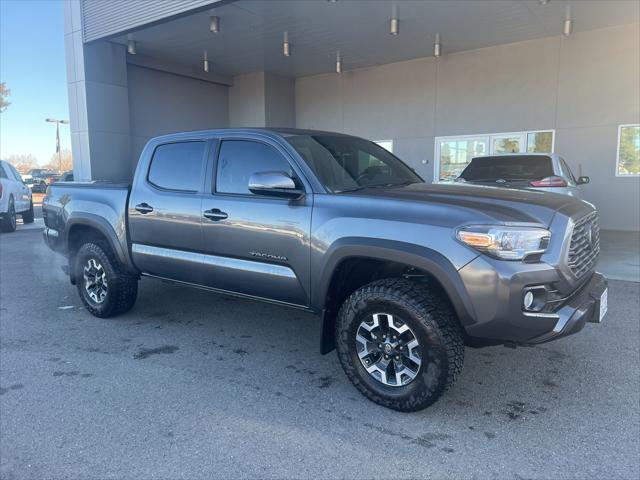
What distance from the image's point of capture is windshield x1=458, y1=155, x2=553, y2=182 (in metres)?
7.98

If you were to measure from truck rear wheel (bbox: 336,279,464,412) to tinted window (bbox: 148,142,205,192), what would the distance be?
→ 1985 millimetres

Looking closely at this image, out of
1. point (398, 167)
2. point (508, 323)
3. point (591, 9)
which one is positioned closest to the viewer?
point (508, 323)

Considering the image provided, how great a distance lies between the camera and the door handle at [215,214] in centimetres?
405

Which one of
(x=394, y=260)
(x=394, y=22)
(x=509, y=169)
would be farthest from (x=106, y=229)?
(x=394, y=22)

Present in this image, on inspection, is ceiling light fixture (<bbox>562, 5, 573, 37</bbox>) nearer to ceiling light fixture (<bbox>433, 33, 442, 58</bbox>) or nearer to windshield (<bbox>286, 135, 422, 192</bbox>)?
ceiling light fixture (<bbox>433, 33, 442, 58</bbox>)

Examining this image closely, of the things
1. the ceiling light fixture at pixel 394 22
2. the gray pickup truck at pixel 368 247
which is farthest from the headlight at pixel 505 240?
the ceiling light fixture at pixel 394 22

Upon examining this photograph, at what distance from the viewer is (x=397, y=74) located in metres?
15.4

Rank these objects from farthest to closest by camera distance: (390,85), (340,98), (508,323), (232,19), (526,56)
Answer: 1. (340,98)
2. (390,85)
3. (526,56)
4. (232,19)
5. (508,323)

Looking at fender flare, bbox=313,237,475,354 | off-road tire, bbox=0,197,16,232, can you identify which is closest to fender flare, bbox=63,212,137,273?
fender flare, bbox=313,237,475,354

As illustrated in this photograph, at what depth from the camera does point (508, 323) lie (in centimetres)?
286

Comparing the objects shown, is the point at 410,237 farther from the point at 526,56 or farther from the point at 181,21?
the point at 526,56

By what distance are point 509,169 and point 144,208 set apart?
6163mm

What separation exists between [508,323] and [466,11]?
9903 millimetres

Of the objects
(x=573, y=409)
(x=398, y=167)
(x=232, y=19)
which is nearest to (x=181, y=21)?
(x=232, y=19)
